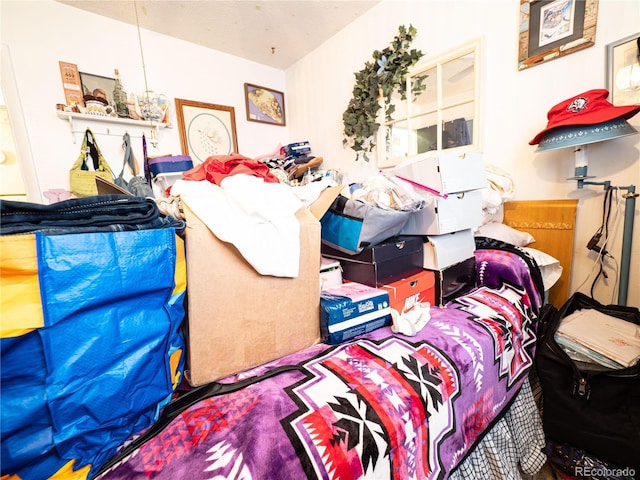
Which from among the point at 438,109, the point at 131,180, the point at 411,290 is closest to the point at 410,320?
the point at 411,290

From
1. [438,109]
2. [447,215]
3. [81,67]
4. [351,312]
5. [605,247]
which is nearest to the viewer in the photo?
[351,312]

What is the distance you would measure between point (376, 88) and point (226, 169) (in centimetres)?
166

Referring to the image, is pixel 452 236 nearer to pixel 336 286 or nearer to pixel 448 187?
pixel 448 187

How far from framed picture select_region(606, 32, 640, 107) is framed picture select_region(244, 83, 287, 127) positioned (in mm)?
2489

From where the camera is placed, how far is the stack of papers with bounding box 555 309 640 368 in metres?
0.85

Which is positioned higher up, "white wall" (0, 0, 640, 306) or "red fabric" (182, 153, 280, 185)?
"white wall" (0, 0, 640, 306)

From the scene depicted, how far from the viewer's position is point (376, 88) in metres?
2.00

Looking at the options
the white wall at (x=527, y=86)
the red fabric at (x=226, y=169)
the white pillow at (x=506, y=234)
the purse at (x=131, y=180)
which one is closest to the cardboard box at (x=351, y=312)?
the red fabric at (x=226, y=169)

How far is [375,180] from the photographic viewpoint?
984 mm

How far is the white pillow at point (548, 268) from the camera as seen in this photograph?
1251 mm

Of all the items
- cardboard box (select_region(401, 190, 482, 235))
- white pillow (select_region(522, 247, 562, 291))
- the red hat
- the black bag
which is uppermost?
the red hat

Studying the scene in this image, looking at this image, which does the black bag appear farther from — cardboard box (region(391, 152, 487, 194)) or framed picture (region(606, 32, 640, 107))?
framed picture (region(606, 32, 640, 107))

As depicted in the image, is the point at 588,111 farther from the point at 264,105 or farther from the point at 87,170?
the point at 87,170

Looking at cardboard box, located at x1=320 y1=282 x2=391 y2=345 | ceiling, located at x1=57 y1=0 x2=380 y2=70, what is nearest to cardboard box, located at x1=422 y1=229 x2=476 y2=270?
cardboard box, located at x1=320 y1=282 x2=391 y2=345
